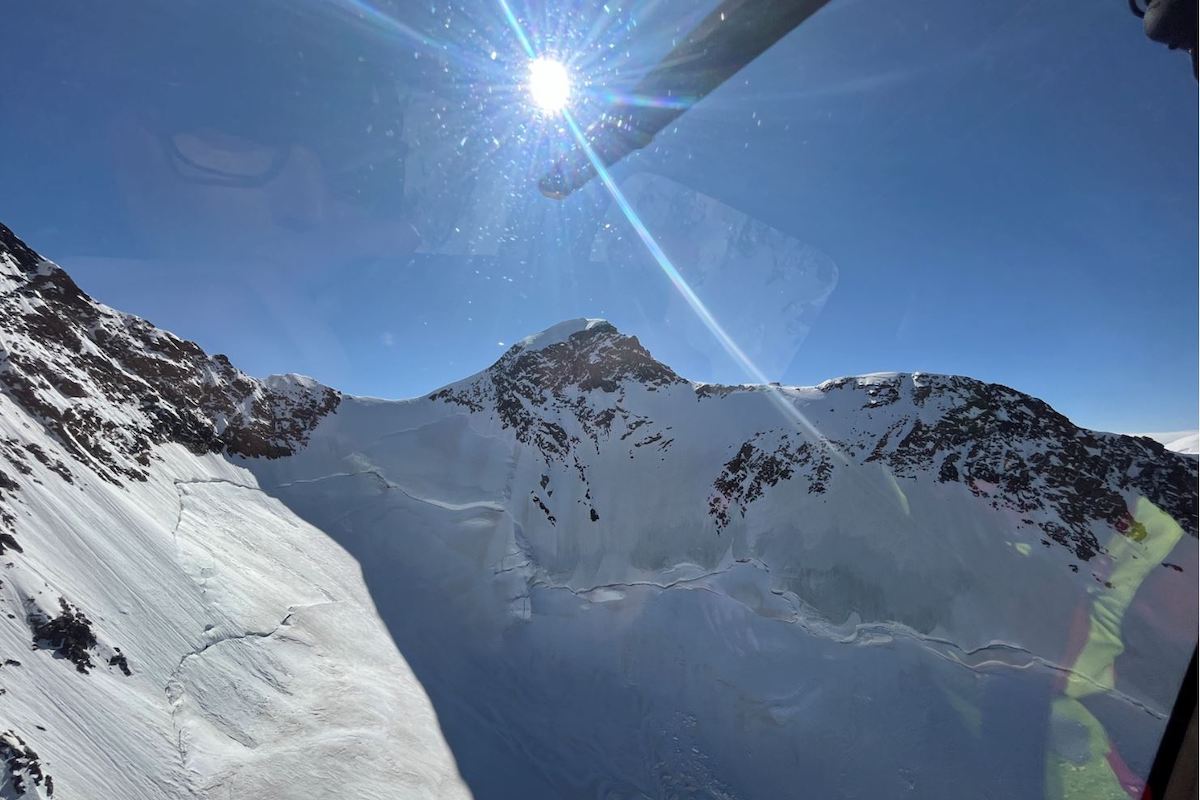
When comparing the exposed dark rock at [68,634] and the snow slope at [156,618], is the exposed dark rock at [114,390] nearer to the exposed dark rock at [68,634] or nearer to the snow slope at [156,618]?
the snow slope at [156,618]

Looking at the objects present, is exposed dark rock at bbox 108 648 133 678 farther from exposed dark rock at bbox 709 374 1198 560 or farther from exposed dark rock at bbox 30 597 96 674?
exposed dark rock at bbox 709 374 1198 560

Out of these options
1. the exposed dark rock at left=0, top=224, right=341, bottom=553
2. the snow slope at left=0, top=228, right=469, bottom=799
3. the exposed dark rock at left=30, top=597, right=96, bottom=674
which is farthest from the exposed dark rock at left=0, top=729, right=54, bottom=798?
the exposed dark rock at left=0, top=224, right=341, bottom=553

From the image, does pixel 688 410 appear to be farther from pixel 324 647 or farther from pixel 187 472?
pixel 187 472

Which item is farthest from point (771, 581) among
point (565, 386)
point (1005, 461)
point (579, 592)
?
point (565, 386)

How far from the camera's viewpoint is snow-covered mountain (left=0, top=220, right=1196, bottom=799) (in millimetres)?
9891

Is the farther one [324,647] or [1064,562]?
[1064,562]

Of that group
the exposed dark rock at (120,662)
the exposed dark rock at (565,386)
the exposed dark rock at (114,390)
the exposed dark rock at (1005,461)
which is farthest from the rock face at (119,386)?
the exposed dark rock at (1005,461)

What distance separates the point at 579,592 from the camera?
21.8 meters

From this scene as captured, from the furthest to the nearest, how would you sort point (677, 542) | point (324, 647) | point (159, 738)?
point (677, 542), point (324, 647), point (159, 738)

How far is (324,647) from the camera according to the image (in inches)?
561

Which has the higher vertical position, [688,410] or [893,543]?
[688,410]

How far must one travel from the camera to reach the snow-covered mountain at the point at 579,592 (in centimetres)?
989

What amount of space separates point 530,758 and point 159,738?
26.5ft

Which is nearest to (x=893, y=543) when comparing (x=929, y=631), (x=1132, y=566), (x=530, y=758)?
(x=929, y=631)
